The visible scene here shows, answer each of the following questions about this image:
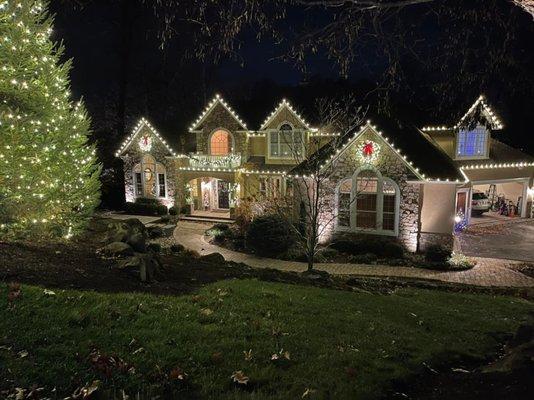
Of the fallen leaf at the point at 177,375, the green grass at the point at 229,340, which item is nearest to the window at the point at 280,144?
the green grass at the point at 229,340

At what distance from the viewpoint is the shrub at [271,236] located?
711 inches

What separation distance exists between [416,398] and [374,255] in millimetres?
12986

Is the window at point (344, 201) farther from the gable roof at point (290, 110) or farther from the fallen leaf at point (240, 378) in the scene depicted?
the fallen leaf at point (240, 378)

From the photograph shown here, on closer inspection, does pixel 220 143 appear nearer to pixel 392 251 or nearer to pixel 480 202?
pixel 392 251

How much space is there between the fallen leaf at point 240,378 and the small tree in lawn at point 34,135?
8492 mm

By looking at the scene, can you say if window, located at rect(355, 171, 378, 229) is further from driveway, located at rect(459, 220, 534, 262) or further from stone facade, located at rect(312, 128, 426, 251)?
driveway, located at rect(459, 220, 534, 262)

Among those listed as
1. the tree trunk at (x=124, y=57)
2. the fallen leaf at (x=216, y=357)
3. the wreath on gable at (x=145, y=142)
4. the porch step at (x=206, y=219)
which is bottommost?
the porch step at (x=206, y=219)

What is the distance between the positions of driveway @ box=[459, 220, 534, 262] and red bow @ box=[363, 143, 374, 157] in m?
5.96

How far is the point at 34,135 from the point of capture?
1166cm

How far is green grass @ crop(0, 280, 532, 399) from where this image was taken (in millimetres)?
4652

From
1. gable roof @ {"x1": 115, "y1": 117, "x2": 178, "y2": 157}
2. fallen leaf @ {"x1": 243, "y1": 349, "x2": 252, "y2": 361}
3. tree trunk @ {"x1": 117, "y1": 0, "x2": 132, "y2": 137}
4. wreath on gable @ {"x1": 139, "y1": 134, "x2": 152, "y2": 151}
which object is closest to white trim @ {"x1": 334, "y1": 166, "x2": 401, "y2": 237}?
gable roof @ {"x1": 115, "y1": 117, "x2": 178, "y2": 157}

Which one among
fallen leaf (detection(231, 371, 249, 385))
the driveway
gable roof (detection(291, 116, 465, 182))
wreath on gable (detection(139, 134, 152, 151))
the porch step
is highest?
wreath on gable (detection(139, 134, 152, 151))

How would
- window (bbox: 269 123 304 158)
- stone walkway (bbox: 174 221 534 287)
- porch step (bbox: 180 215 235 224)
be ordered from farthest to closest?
porch step (bbox: 180 215 235 224) → window (bbox: 269 123 304 158) → stone walkway (bbox: 174 221 534 287)

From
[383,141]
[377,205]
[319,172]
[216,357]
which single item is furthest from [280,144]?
[216,357]
